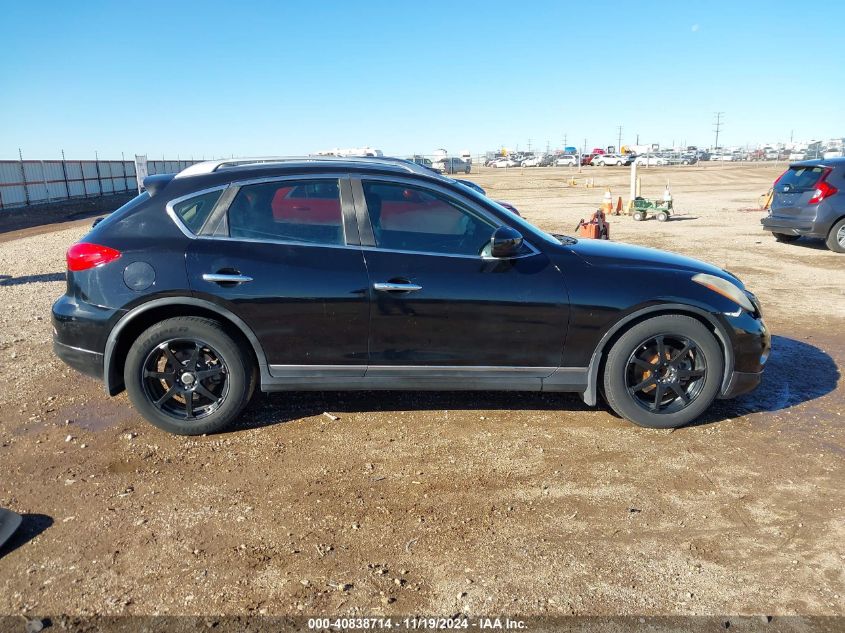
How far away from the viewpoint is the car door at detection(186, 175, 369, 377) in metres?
4.02

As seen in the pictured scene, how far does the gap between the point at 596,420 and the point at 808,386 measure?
6.56 feet

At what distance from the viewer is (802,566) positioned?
114 inches

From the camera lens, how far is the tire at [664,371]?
4.22 metres

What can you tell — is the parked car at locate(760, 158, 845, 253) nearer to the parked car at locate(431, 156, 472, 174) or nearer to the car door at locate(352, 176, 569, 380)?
the car door at locate(352, 176, 569, 380)

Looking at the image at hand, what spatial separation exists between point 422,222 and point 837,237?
10.6 meters

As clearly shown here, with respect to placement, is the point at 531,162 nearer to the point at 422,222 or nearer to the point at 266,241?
the point at 422,222

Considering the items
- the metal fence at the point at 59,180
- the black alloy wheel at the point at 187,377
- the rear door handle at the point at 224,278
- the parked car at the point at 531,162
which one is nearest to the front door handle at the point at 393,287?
the rear door handle at the point at 224,278

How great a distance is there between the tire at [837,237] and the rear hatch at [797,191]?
0.44m

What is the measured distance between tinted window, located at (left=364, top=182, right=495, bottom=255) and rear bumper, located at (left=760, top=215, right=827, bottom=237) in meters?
10.2

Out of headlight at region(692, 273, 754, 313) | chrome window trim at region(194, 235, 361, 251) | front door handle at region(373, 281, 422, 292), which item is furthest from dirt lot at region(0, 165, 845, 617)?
chrome window trim at region(194, 235, 361, 251)

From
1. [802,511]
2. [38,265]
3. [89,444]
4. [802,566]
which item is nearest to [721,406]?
[802,511]

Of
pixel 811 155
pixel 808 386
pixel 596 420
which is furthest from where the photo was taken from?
pixel 811 155

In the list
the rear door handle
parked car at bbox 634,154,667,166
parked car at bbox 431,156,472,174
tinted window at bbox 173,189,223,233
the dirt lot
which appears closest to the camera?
the dirt lot

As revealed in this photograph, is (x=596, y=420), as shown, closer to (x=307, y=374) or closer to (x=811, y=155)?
(x=307, y=374)
